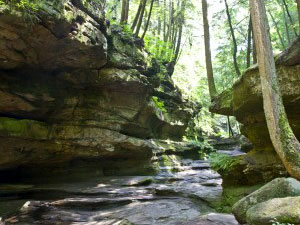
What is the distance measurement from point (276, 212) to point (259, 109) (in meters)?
4.98

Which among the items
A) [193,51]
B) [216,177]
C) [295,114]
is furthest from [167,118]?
[193,51]

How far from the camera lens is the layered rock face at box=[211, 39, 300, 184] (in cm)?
807

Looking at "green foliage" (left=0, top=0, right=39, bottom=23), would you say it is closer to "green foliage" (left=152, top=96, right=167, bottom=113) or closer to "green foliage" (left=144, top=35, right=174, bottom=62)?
"green foliage" (left=152, top=96, right=167, bottom=113)

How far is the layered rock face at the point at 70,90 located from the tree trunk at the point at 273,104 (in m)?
7.51

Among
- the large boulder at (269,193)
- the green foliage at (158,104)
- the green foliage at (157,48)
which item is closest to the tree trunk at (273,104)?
the large boulder at (269,193)

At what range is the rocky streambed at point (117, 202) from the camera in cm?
837

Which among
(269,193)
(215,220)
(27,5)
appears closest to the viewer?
(269,193)

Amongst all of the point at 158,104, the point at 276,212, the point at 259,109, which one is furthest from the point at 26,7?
the point at 158,104

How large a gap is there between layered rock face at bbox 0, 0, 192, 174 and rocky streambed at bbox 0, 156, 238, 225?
2.06 meters

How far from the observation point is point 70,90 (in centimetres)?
1499

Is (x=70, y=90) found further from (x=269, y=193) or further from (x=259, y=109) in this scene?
(x=269, y=193)

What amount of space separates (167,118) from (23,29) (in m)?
12.4

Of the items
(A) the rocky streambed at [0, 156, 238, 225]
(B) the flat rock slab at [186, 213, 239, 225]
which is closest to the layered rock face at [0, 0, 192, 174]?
(A) the rocky streambed at [0, 156, 238, 225]

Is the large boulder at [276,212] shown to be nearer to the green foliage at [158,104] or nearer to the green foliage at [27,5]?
the green foliage at [27,5]
